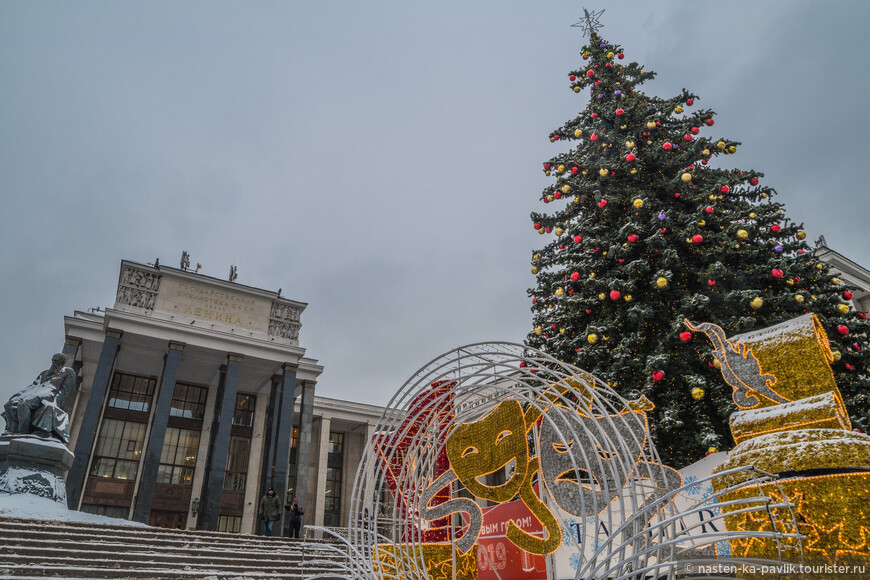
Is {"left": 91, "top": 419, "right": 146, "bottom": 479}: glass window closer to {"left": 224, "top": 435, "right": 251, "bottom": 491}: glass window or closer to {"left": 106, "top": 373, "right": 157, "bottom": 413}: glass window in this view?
{"left": 106, "top": 373, "right": 157, "bottom": 413}: glass window

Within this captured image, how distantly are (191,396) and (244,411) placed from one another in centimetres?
315

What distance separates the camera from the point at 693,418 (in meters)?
8.31

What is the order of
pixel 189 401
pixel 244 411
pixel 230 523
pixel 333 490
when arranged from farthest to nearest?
pixel 333 490 → pixel 244 411 → pixel 189 401 → pixel 230 523

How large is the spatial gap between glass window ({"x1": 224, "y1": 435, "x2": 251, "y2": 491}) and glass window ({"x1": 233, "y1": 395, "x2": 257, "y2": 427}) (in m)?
0.94

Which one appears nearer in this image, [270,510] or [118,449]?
[270,510]

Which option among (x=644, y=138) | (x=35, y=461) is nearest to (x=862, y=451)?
(x=644, y=138)

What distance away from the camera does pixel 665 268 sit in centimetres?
920

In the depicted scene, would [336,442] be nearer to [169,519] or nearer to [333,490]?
[333,490]

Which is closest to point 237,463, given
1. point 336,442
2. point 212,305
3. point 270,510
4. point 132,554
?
point 336,442

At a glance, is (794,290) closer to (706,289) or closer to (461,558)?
(706,289)

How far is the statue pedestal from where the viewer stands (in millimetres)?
12227

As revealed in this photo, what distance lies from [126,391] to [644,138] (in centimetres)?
2955

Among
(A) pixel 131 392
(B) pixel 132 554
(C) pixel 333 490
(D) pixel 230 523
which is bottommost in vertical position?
(B) pixel 132 554

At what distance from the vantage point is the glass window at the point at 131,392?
27562 mm
